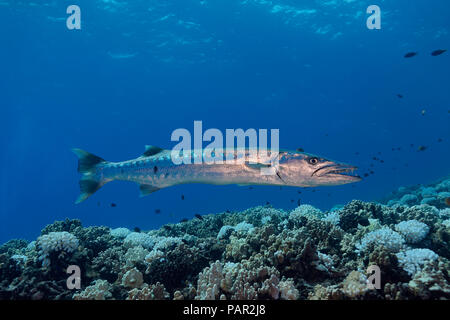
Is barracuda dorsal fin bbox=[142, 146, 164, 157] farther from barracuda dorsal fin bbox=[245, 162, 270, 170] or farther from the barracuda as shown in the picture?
barracuda dorsal fin bbox=[245, 162, 270, 170]

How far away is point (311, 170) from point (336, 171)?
1.47 feet

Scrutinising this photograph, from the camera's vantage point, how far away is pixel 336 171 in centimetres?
458

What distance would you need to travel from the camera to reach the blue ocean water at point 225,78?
36031 millimetres

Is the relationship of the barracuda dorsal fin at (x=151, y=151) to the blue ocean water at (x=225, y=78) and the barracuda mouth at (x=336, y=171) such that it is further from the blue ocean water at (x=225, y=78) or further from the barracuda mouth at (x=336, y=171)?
the blue ocean water at (x=225, y=78)

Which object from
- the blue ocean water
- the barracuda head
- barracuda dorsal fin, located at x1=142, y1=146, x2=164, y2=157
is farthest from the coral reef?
the blue ocean water

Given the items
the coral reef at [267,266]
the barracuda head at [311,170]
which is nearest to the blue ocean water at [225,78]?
the coral reef at [267,266]

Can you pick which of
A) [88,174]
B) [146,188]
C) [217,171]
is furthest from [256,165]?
[88,174]

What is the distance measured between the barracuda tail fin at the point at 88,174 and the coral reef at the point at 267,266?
57.2 inches

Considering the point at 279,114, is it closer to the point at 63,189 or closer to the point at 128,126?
the point at 128,126

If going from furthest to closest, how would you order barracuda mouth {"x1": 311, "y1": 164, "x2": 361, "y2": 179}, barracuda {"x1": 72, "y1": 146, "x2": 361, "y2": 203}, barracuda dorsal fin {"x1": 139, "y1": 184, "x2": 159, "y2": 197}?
1. barracuda dorsal fin {"x1": 139, "y1": 184, "x2": 159, "y2": 197}
2. barracuda {"x1": 72, "y1": 146, "x2": 361, "y2": 203}
3. barracuda mouth {"x1": 311, "y1": 164, "x2": 361, "y2": 179}

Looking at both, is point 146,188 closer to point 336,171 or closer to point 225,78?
point 336,171

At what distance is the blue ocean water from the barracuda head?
15413 millimetres

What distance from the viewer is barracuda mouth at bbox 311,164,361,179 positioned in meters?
4.48
